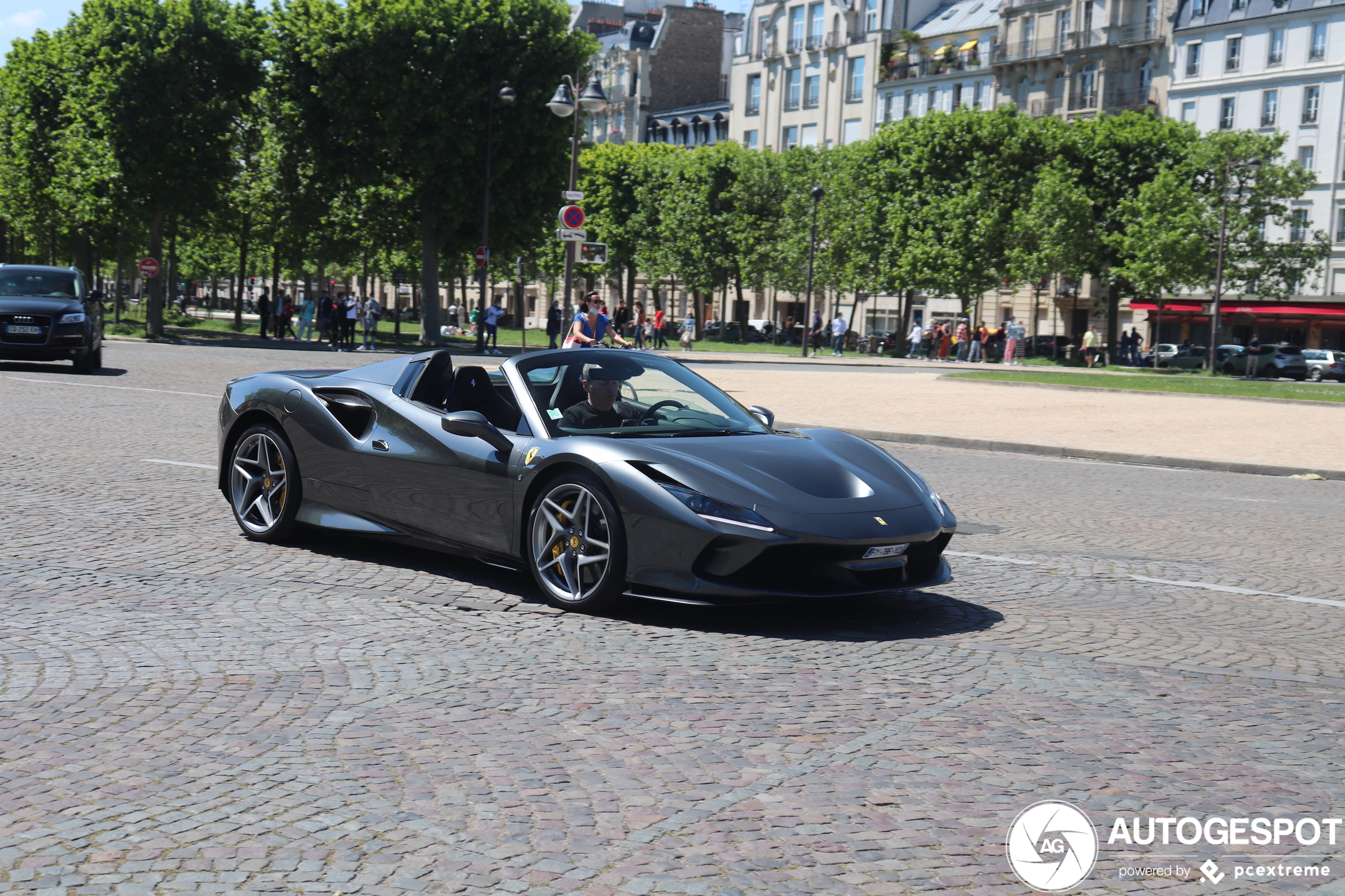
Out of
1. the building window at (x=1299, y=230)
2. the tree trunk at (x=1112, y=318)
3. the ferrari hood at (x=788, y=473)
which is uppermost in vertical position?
the building window at (x=1299, y=230)

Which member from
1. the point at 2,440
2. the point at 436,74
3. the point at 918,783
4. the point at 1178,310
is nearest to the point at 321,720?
the point at 918,783

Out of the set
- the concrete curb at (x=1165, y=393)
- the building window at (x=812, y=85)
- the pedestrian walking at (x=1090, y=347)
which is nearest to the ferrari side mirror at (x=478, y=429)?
the concrete curb at (x=1165, y=393)

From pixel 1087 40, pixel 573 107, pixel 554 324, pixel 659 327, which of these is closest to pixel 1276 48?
pixel 1087 40

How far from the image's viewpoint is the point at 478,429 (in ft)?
21.9

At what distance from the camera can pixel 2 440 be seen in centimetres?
1266

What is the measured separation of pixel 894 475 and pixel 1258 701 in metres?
1.99

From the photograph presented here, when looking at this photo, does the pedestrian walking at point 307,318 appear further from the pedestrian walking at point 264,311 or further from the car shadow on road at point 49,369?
the car shadow on road at point 49,369

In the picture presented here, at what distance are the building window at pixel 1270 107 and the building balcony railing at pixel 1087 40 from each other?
22.1 ft

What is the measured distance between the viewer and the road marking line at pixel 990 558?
320 inches

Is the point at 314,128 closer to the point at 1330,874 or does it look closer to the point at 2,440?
the point at 2,440

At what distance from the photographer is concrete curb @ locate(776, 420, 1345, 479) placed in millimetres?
15102

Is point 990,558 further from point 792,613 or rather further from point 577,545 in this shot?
point 577,545

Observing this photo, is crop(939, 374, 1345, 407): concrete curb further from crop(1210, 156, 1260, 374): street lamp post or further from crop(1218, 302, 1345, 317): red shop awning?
crop(1218, 302, 1345, 317): red shop awning

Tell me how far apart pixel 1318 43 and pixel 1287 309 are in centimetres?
1307
